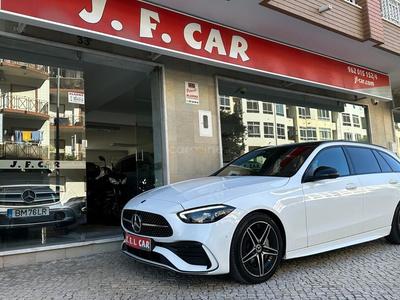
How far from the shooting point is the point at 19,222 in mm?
5160

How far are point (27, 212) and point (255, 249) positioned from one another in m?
3.68

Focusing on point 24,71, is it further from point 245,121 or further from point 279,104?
point 279,104

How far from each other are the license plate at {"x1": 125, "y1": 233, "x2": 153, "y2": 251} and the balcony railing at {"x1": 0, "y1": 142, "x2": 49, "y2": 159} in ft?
8.23

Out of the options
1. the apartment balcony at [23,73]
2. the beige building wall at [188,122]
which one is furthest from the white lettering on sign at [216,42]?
the apartment balcony at [23,73]

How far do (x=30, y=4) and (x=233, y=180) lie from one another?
3.47m

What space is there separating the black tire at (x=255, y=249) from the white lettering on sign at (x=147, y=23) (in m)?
A: 3.49

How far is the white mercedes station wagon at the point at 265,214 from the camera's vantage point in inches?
130

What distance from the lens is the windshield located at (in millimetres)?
4258

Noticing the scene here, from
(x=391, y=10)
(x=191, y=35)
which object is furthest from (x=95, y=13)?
(x=391, y=10)

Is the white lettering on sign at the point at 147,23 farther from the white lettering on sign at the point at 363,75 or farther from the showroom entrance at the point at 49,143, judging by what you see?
the white lettering on sign at the point at 363,75

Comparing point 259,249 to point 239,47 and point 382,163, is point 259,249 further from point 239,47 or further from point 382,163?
point 239,47

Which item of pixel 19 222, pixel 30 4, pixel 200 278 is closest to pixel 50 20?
pixel 30 4

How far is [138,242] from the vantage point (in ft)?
12.0

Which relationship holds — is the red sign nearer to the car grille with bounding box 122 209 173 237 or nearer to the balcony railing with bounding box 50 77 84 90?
the balcony railing with bounding box 50 77 84 90
